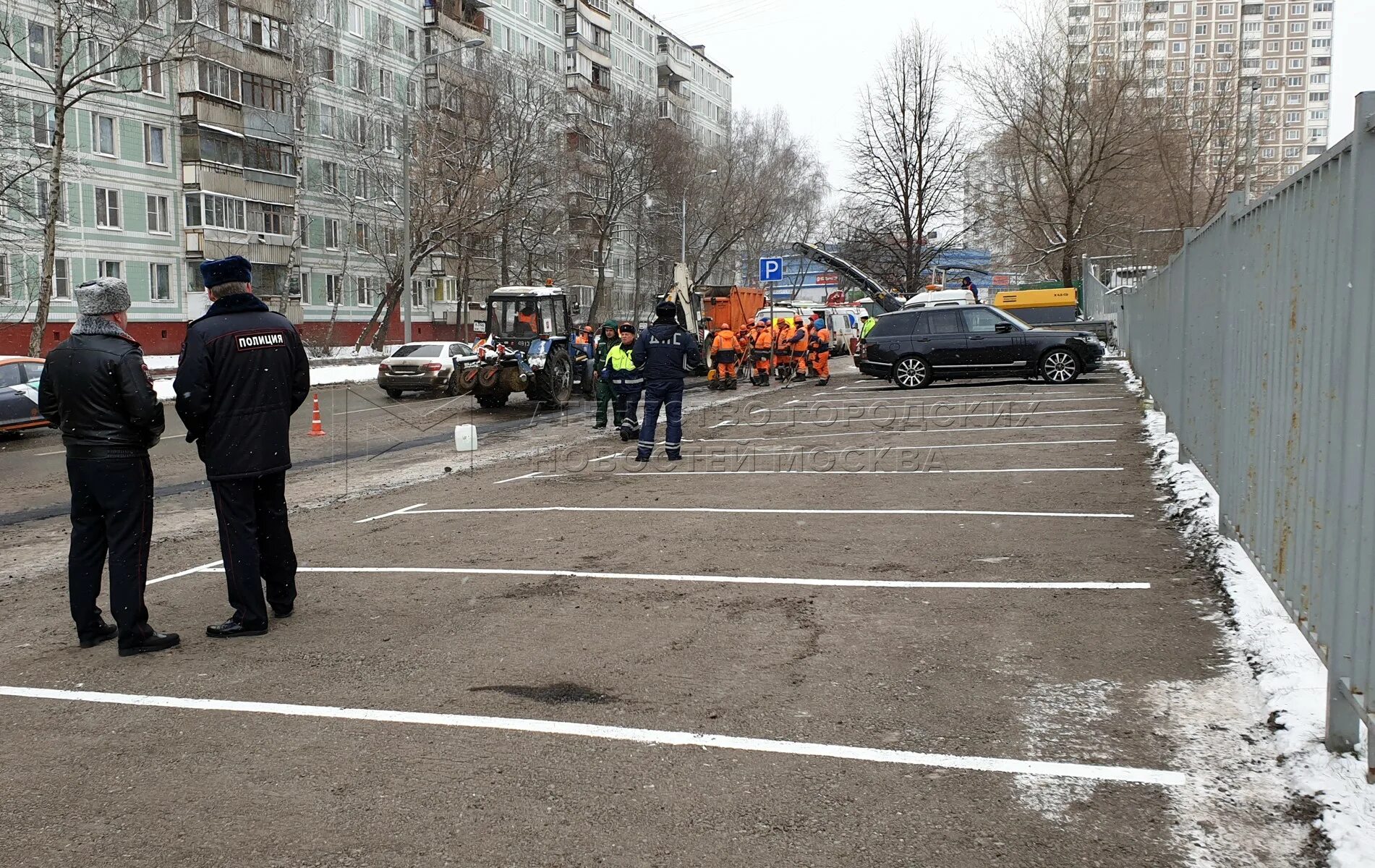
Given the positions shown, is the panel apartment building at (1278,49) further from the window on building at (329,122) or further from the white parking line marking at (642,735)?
the white parking line marking at (642,735)

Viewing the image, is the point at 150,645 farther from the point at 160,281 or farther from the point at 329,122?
the point at 329,122

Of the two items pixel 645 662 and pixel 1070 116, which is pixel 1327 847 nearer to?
pixel 645 662

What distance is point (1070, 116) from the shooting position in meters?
43.9

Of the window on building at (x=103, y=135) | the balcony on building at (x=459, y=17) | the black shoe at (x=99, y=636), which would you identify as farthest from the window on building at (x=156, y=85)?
the black shoe at (x=99, y=636)

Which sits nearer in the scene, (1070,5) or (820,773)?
(820,773)

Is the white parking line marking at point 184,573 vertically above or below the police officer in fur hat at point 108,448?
below

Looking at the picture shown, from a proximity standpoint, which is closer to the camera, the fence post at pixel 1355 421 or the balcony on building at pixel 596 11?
the fence post at pixel 1355 421

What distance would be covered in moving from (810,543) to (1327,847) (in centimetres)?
460

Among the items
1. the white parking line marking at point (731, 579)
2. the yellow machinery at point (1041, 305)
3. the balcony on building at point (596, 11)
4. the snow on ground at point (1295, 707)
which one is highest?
the balcony on building at point (596, 11)

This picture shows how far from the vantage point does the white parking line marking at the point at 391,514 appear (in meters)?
9.40

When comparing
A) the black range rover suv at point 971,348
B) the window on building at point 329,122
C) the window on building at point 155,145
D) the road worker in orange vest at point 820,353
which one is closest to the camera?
the black range rover suv at point 971,348

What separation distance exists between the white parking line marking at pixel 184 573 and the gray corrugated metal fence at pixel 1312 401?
20.7 ft

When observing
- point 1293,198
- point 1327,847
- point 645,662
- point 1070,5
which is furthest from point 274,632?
point 1070,5

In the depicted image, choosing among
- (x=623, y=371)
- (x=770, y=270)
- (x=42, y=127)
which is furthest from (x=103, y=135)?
(x=623, y=371)
